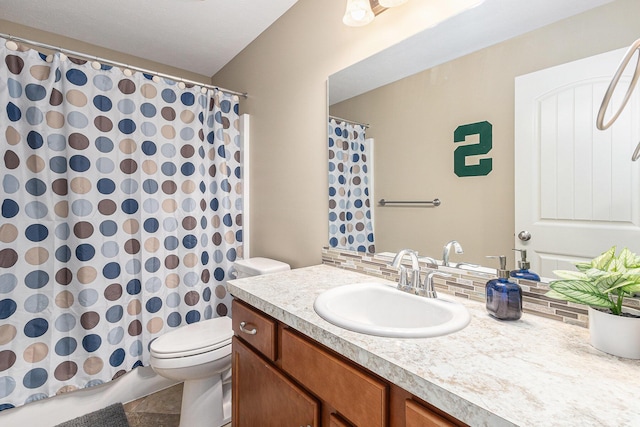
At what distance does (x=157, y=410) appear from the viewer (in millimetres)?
1838

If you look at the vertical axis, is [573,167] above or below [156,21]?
below

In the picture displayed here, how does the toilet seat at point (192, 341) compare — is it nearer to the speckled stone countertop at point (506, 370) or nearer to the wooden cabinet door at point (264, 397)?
the wooden cabinet door at point (264, 397)

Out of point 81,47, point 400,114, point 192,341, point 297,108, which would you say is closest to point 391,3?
point 400,114

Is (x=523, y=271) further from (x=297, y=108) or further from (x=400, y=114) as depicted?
(x=297, y=108)

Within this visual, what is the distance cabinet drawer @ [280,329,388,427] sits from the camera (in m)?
0.68

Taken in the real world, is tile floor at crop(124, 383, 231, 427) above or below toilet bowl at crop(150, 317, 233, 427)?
below

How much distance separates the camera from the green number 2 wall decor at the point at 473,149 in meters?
1.04

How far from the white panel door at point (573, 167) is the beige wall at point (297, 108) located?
59 centimetres

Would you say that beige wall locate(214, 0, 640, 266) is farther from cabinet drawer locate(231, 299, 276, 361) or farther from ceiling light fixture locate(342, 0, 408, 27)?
cabinet drawer locate(231, 299, 276, 361)

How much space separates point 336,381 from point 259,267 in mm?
1112

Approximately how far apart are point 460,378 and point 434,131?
2.99 ft

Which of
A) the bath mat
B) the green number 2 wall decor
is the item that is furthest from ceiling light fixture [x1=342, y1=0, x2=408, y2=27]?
the bath mat

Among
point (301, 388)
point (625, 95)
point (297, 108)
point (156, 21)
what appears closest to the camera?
point (625, 95)

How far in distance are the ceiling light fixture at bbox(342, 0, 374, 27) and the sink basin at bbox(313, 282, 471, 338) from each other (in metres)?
1.11
